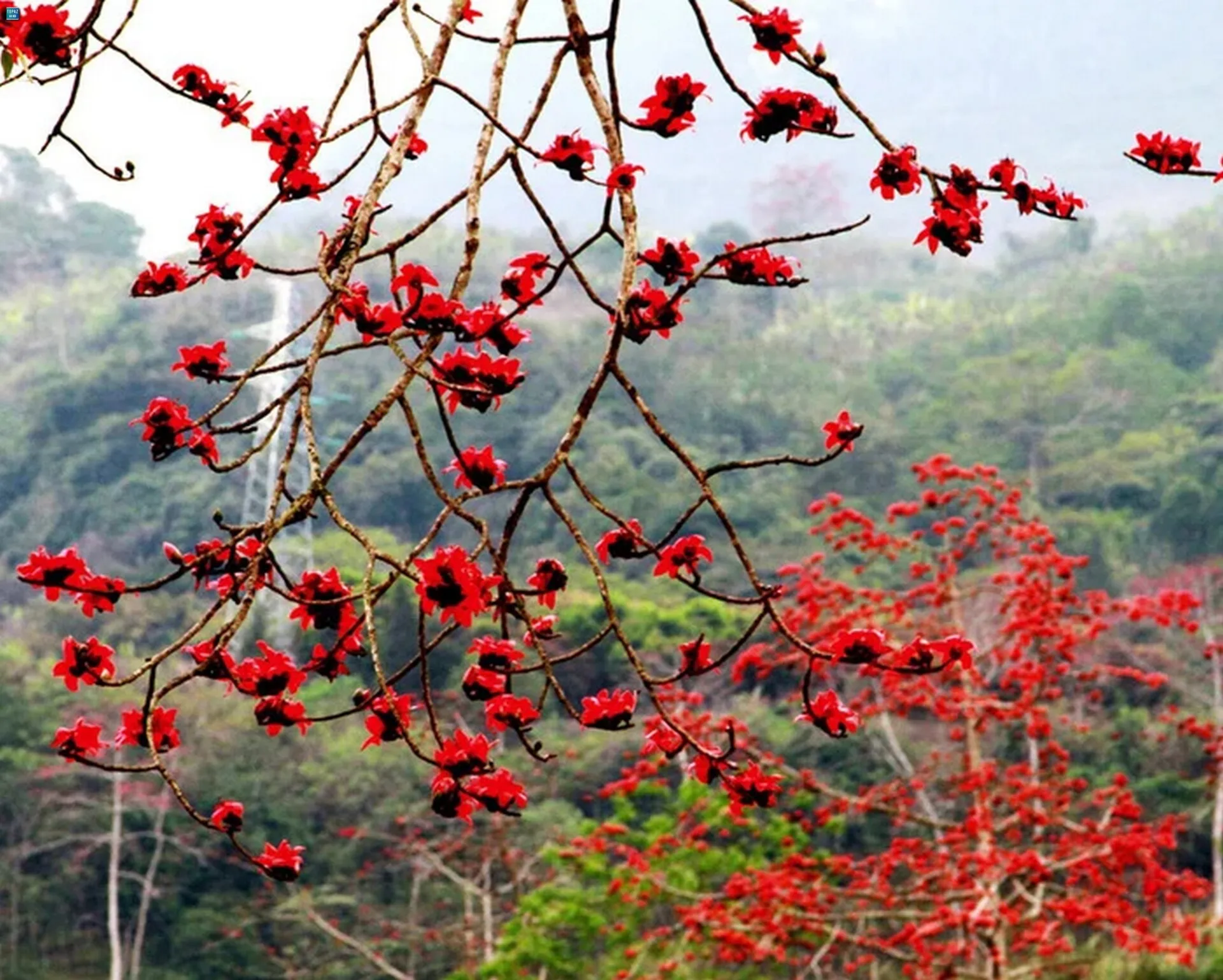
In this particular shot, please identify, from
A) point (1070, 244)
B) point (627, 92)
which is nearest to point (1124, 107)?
point (627, 92)

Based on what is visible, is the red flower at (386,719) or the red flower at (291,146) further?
the red flower at (291,146)

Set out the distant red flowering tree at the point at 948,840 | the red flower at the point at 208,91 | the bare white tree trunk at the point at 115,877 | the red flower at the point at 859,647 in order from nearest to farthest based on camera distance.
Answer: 1. the red flower at the point at 859,647
2. the red flower at the point at 208,91
3. the distant red flowering tree at the point at 948,840
4. the bare white tree trunk at the point at 115,877

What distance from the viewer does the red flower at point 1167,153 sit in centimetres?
110

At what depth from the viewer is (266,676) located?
3.04 feet

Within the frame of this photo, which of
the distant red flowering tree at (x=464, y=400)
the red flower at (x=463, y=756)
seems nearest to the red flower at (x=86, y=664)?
the distant red flowering tree at (x=464, y=400)

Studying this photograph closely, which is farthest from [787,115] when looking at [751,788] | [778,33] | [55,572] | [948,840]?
[948,840]

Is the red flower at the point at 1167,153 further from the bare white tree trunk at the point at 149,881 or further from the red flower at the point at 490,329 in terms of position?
the bare white tree trunk at the point at 149,881

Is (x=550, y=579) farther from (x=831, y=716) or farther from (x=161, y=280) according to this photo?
(x=161, y=280)

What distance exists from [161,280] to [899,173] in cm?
46

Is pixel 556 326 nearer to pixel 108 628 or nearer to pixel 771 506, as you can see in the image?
pixel 771 506

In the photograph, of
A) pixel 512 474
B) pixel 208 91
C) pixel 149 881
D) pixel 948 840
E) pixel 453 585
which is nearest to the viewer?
pixel 453 585

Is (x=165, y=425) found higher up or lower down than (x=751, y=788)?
higher up

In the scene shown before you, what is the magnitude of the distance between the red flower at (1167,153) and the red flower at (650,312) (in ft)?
1.18

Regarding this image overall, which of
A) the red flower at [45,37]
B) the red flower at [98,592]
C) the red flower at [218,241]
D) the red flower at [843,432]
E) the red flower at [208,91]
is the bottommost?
the red flower at [98,592]
